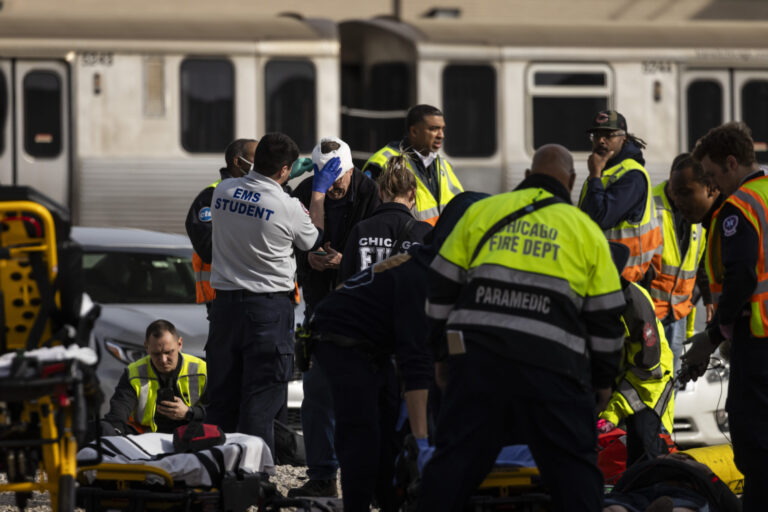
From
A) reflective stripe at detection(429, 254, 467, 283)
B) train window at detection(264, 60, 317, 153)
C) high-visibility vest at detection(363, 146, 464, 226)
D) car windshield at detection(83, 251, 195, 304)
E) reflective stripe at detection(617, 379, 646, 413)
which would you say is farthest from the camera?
train window at detection(264, 60, 317, 153)

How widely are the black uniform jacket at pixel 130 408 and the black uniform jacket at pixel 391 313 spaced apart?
158 cm

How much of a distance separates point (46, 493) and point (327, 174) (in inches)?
95.7

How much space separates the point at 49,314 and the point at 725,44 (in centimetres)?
1197

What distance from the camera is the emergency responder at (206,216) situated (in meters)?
7.36

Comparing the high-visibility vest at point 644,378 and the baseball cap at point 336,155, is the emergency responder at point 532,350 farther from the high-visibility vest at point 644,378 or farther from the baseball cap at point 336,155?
the baseball cap at point 336,155

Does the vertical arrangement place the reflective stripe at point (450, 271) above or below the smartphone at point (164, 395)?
above

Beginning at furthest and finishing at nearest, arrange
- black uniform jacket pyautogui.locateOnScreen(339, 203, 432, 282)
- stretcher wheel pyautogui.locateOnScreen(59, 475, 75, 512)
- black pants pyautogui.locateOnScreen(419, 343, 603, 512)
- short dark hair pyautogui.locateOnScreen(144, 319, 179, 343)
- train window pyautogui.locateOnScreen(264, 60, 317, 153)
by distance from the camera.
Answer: train window pyautogui.locateOnScreen(264, 60, 317, 153) → short dark hair pyautogui.locateOnScreen(144, 319, 179, 343) → black uniform jacket pyautogui.locateOnScreen(339, 203, 432, 282) → black pants pyautogui.locateOnScreen(419, 343, 603, 512) → stretcher wheel pyautogui.locateOnScreen(59, 475, 75, 512)

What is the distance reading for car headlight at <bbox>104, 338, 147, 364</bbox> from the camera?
29.1 ft

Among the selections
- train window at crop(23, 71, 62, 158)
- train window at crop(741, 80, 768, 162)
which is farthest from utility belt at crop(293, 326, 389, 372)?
train window at crop(741, 80, 768, 162)

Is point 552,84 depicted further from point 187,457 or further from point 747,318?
point 187,457

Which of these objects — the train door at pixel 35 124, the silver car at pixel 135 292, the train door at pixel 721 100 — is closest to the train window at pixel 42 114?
the train door at pixel 35 124

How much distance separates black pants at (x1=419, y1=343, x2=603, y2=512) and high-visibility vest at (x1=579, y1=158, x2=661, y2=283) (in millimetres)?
3114

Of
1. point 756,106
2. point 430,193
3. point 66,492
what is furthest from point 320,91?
point 66,492

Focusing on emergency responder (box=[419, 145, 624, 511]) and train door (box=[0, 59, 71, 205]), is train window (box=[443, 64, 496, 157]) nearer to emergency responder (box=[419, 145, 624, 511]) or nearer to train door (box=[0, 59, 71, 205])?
train door (box=[0, 59, 71, 205])
